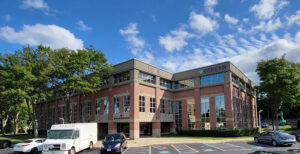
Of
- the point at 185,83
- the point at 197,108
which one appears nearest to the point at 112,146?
the point at 197,108

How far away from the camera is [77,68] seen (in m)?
31.1

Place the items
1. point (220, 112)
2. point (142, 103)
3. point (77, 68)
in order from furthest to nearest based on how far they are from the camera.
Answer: point (220, 112)
point (142, 103)
point (77, 68)

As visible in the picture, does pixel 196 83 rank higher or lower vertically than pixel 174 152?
higher

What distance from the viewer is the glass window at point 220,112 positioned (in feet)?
111

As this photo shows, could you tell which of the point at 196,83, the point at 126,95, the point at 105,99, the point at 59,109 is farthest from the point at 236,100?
the point at 59,109

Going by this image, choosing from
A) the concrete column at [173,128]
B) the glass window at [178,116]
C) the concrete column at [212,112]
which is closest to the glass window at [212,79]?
the concrete column at [212,112]

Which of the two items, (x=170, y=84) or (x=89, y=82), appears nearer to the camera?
(x=89, y=82)

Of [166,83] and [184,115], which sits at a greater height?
[166,83]

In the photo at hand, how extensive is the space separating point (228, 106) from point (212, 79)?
5.18m

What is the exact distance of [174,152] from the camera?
741 inches

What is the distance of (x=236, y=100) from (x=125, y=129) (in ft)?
64.6

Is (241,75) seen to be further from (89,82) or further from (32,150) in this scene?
(32,150)

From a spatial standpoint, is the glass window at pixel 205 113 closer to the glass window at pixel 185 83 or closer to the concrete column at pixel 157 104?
the glass window at pixel 185 83

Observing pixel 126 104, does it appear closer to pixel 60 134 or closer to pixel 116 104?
pixel 116 104
